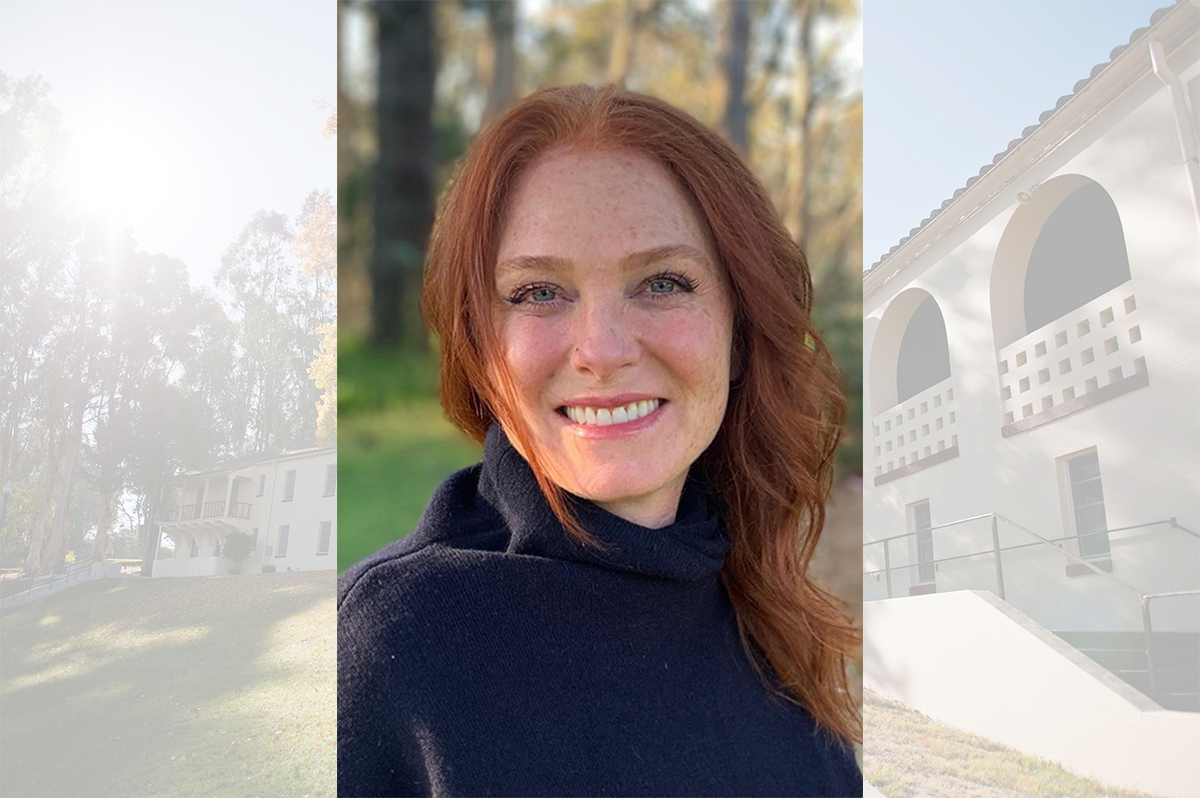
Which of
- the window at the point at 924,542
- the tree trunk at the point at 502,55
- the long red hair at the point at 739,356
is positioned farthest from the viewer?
the window at the point at 924,542

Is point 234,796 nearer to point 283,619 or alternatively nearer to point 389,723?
point 283,619

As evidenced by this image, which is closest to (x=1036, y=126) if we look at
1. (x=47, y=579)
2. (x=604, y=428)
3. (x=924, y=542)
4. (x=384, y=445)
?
A: (x=924, y=542)

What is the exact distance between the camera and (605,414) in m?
1.17

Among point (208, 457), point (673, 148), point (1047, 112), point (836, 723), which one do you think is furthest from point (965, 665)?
point (208, 457)

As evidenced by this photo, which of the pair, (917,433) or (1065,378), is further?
(917,433)

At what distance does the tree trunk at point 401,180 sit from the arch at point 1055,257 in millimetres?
1275

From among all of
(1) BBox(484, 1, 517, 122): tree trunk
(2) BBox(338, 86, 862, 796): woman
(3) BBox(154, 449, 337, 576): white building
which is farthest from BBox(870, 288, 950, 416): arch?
(3) BBox(154, 449, 337, 576): white building

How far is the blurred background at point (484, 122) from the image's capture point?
171 cm

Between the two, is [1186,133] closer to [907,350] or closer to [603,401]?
[907,350]

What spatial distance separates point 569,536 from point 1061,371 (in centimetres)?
135

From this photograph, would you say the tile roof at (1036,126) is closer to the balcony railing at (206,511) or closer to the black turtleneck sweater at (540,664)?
the black turtleneck sweater at (540,664)

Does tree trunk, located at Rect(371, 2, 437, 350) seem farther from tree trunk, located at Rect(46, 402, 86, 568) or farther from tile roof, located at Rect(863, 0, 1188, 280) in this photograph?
tile roof, located at Rect(863, 0, 1188, 280)

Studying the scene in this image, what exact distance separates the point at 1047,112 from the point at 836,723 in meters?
1.43

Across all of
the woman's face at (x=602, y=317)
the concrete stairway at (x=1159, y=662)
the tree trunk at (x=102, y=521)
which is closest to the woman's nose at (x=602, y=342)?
the woman's face at (x=602, y=317)
